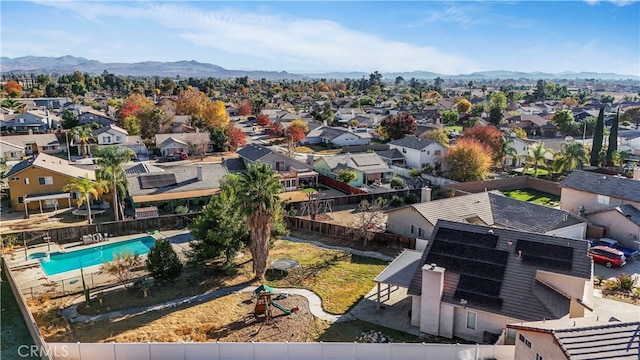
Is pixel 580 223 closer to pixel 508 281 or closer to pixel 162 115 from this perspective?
pixel 508 281

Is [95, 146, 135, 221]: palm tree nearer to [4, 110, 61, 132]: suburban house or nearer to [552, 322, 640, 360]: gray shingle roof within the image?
[552, 322, 640, 360]: gray shingle roof

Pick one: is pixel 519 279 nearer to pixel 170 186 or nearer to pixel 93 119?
pixel 170 186

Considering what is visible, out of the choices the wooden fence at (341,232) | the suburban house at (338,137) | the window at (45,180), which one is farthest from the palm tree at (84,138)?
the wooden fence at (341,232)

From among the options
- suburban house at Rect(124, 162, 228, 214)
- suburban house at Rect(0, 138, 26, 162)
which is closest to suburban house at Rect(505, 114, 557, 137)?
suburban house at Rect(124, 162, 228, 214)

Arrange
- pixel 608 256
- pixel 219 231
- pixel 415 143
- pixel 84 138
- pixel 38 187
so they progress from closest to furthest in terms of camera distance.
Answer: pixel 219 231 → pixel 608 256 → pixel 38 187 → pixel 415 143 → pixel 84 138

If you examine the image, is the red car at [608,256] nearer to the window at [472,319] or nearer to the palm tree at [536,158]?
the window at [472,319]

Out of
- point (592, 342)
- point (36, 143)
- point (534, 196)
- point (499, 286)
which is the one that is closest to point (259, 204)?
point (499, 286)

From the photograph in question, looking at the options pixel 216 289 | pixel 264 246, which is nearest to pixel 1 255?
pixel 216 289
